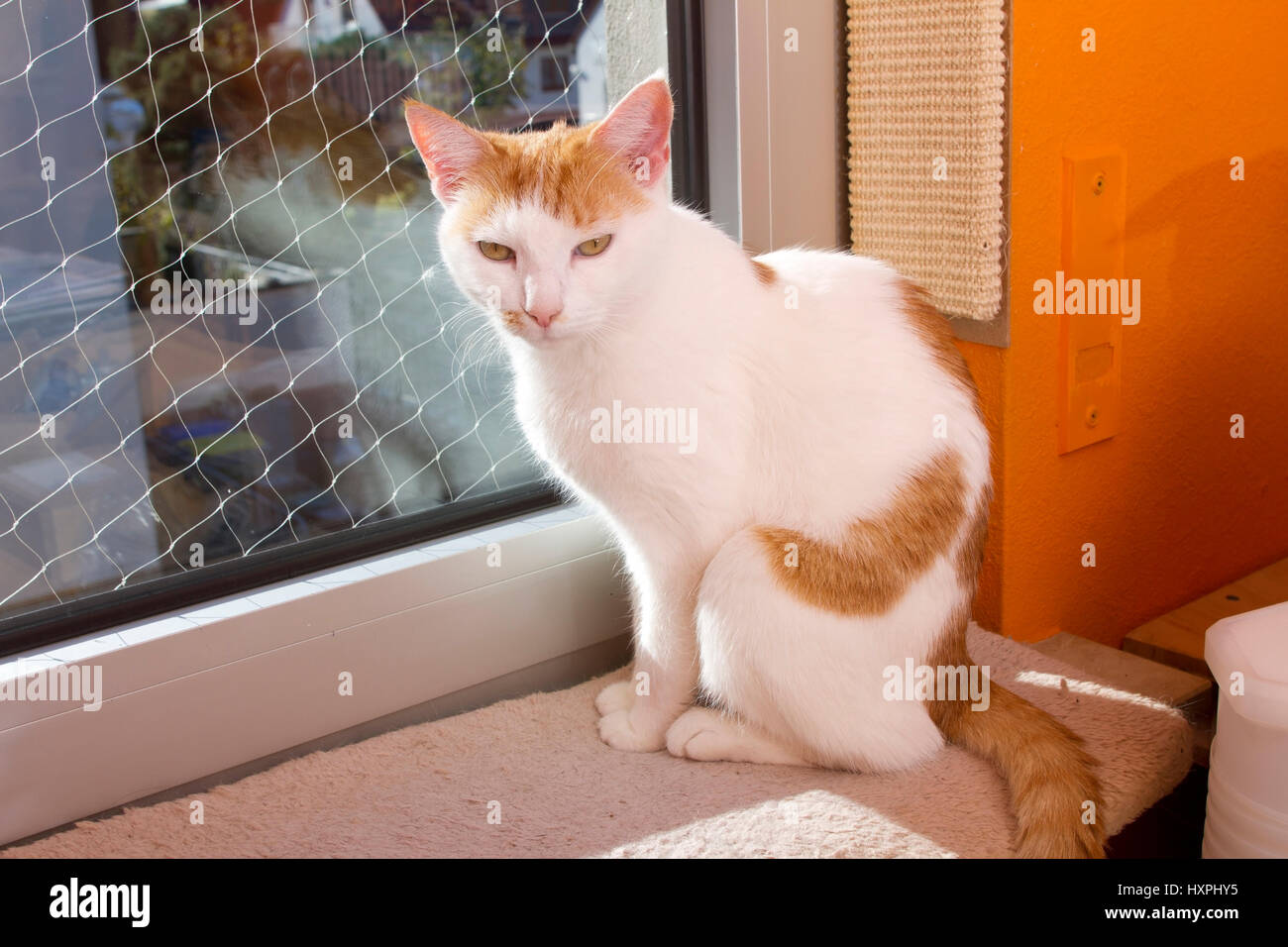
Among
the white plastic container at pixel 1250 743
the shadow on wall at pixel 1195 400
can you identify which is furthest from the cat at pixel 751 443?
the shadow on wall at pixel 1195 400

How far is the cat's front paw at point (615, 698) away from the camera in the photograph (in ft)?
4.39

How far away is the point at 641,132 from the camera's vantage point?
107cm

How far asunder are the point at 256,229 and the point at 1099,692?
1.10 metres

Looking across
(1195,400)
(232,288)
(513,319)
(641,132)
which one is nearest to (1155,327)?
(1195,400)

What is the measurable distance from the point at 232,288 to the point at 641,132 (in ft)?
1.57

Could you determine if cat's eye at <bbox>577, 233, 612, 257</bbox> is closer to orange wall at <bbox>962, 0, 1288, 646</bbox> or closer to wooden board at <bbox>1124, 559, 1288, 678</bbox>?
orange wall at <bbox>962, 0, 1288, 646</bbox>

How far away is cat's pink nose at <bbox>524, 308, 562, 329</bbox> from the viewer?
1032mm

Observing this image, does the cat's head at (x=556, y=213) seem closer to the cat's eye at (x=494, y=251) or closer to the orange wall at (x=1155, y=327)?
the cat's eye at (x=494, y=251)

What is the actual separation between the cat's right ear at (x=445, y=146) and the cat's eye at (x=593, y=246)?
0.46ft

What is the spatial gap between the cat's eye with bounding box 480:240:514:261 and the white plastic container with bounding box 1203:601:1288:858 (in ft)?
2.70

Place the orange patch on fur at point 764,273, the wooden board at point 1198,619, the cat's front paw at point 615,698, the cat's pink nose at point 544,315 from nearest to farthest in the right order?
1. the cat's pink nose at point 544,315
2. the orange patch on fur at point 764,273
3. the cat's front paw at point 615,698
4. the wooden board at point 1198,619

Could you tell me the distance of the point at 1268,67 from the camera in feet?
5.09

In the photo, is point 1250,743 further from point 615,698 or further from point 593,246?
point 593,246

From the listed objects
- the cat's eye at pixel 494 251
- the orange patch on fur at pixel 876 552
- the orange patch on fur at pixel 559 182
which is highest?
the orange patch on fur at pixel 559 182
